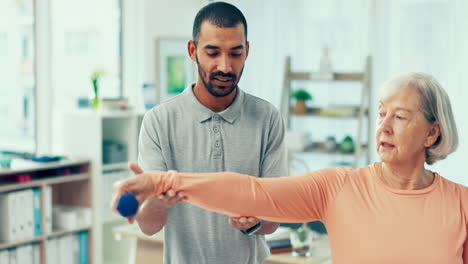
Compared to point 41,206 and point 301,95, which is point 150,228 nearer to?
point 41,206

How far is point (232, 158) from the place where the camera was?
1879 millimetres

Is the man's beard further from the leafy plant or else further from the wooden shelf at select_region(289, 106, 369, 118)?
the leafy plant

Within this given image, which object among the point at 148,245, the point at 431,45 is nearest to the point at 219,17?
the point at 148,245

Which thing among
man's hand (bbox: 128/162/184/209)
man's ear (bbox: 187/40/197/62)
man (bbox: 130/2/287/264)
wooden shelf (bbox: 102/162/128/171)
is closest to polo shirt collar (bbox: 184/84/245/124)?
man (bbox: 130/2/287/264)

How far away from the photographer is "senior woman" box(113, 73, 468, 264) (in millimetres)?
1552

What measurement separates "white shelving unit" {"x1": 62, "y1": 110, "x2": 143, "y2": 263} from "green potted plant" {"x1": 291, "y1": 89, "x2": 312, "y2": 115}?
1442 millimetres

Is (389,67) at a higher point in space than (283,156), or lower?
higher

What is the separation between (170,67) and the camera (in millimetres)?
5535

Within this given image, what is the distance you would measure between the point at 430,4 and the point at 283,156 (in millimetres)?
3329

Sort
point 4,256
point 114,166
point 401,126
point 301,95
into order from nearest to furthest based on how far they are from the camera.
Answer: point 401,126 → point 4,256 → point 114,166 → point 301,95

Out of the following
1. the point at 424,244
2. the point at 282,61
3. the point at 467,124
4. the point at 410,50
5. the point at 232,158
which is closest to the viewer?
the point at 424,244

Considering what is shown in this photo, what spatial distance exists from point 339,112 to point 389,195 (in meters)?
3.71

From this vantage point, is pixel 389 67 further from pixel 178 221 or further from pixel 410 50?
pixel 178 221

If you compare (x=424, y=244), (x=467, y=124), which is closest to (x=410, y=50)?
(x=467, y=124)
